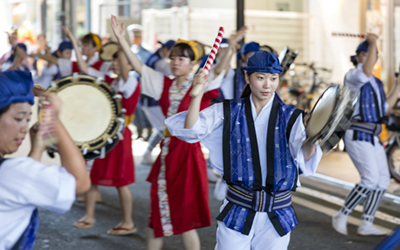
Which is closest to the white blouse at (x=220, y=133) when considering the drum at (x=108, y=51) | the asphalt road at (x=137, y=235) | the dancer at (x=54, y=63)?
the asphalt road at (x=137, y=235)

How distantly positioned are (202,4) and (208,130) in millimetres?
11927

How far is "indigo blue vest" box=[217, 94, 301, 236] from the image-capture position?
271cm

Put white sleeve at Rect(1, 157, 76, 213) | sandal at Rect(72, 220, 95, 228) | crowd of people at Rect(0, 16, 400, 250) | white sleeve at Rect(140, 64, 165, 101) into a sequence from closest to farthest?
white sleeve at Rect(1, 157, 76, 213) < crowd of people at Rect(0, 16, 400, 250) < white sleeve at Rect(140, 64, 165, 101) < sandal at Rect(72, 220, 95, 228)

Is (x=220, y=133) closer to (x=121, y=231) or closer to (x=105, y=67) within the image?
(x=121, y=231)

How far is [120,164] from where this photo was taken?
16.9 ft

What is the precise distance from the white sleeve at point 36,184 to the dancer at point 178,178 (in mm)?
2014

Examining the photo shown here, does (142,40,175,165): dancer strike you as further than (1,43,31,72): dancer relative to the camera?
Yes

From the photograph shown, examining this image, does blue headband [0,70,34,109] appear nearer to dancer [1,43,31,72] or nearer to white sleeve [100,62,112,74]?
white sleeve [100,62,112,74]

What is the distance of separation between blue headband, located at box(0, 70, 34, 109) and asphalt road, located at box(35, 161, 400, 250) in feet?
9.24

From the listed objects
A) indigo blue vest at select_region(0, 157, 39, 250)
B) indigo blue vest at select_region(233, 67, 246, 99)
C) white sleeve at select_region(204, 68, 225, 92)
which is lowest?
indigo blue vest at select_region(0, 157, 39, 250)

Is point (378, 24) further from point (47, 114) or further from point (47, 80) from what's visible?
point (47, 114)

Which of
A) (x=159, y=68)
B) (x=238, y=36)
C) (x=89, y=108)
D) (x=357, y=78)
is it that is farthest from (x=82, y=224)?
(x=159, y=68)

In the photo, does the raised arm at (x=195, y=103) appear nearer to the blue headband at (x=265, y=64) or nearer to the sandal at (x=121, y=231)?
the blue headband at (x=265, y=64)

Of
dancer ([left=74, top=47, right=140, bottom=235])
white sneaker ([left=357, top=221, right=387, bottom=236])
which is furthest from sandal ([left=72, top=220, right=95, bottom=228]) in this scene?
white sneaker ([left=357, top=221, right=387, bottom=236])
